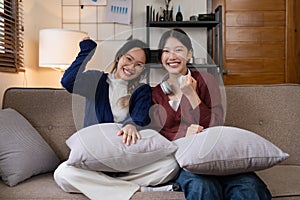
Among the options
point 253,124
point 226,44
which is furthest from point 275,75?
point 253,124

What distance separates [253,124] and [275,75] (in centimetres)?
152

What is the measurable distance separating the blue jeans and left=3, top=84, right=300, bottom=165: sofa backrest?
Answer: 55 cm

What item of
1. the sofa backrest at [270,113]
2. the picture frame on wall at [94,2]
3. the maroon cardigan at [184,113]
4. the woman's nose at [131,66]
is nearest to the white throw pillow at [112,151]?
the maroon cardigan at [184,113]

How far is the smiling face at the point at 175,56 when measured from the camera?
5.68 feet

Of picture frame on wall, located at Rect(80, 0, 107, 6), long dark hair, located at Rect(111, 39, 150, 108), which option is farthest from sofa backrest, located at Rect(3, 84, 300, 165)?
picture frame on wall, located at Rect(80, 0, 107, 6)

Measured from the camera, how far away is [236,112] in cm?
195

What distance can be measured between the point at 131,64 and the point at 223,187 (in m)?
0.64

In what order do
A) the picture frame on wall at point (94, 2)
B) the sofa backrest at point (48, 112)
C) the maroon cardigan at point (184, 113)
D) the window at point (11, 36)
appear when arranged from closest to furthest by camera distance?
the maroon cardigan at point (184, 113), the sofa backrest at point (48, 112), the window at point (11, 36), the picture frame on wall at point (94, 2)

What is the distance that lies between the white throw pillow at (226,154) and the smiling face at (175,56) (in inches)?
15.7

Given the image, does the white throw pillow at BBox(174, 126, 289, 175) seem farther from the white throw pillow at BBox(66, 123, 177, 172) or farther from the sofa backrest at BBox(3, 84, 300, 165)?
the sofa backrest at BBox(3, 84, 300, 165)

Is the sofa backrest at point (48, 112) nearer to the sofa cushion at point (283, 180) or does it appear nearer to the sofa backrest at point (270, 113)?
the sofa backrest at point (270, 113)

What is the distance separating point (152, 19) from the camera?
3059mm

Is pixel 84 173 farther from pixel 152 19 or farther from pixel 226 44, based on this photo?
pixel 226 44

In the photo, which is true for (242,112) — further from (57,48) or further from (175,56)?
(57,48)
